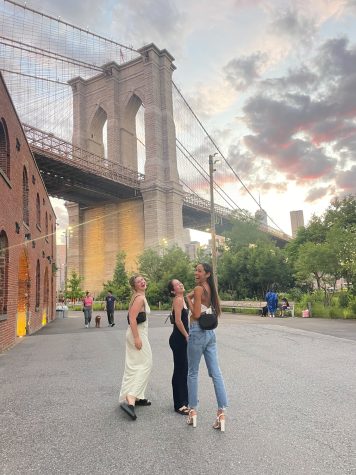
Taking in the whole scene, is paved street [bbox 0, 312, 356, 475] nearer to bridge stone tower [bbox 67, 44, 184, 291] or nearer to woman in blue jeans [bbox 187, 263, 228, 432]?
woman in blue jeans [bbox 187, 263, 228, 432]

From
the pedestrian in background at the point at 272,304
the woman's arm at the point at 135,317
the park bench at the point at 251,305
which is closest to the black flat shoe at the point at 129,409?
the woman's arm at the point at 135,317

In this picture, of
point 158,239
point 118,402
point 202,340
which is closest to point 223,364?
point 118,402

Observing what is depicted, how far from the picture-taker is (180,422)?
4.42 meters

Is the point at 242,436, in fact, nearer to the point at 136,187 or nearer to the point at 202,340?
the point at 202,340

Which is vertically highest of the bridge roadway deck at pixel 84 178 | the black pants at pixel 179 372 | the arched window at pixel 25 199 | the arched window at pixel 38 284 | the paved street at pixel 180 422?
the bridge roadway deck at pixel 84 178

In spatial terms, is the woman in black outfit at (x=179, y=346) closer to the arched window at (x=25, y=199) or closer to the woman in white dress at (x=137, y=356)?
the woman in white dress at (x=137, y=356)

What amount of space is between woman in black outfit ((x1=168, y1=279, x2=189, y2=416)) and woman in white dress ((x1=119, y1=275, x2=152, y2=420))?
0.37 m

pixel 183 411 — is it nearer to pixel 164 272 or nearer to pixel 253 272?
pixel 253 272

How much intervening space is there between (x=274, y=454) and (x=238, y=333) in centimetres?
1036

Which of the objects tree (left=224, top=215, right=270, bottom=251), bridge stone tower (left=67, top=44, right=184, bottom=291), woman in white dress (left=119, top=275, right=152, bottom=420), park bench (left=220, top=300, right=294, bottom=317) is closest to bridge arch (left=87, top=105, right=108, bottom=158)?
bridge stone tower (left=67, top=44, right=184, bottom=291)

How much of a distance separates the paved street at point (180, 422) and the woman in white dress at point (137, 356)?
0.74 feet

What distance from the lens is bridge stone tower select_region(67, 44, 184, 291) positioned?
5081 centimetres

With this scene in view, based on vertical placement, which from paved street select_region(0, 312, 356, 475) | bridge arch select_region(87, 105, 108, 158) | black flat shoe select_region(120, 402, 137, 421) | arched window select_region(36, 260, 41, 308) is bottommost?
paved street select_region(0, 312, 356, 475)

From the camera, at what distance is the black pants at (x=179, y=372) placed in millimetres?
4883
